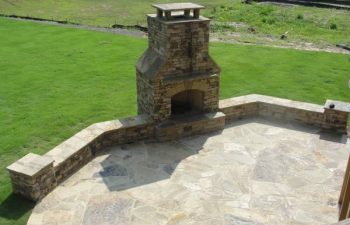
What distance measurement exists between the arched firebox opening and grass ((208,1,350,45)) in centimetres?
1149

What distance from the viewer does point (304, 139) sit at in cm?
949

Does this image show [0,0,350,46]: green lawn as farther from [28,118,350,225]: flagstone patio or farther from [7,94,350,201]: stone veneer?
[28,118,350,225]: flagstone patio

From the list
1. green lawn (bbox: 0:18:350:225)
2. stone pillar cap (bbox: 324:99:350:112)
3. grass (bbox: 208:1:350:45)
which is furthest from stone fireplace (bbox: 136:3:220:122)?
grass (bbox: 208:1:350:45)

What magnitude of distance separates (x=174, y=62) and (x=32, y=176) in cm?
400

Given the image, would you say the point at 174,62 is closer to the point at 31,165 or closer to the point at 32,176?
the point at 31,165

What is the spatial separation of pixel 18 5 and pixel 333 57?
831 inches

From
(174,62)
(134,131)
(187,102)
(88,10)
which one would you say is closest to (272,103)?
(187,102)

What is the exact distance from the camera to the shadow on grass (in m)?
6.85

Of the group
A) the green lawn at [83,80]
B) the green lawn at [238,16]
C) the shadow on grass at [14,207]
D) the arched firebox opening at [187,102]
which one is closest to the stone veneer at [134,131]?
the shadow on grass at [14,207]

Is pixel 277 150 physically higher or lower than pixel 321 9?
lower

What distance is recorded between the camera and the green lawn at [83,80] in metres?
9.60

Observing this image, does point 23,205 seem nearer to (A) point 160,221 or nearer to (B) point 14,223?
(B) point 14,223

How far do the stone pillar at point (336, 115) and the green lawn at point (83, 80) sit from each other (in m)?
1.90

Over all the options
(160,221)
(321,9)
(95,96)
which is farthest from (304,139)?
(321,9)
